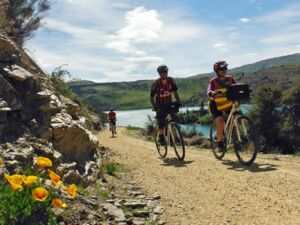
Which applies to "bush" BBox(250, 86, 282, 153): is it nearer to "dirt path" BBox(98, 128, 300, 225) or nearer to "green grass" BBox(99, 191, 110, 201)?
"dirt path" BBox(98, 128, 300, 225)

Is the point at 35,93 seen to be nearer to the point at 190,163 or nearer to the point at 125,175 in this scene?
the point at 125,175

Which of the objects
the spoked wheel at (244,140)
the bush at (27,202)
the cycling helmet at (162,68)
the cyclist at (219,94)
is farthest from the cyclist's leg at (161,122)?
the bush at (27,202)

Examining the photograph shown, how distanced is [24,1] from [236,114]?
62.9 feet

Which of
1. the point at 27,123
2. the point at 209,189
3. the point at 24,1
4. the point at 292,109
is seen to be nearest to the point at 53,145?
the point at 27,123

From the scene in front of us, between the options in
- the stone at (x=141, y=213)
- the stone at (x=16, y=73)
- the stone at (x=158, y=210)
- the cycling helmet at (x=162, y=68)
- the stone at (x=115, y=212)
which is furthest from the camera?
the cycling helmet at (x=162, y=68)

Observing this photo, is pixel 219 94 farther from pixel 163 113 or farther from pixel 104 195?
pixel 104 195

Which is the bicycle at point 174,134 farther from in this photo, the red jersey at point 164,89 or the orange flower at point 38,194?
the orange flower at point 38,194

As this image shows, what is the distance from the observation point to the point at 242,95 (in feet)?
32.1

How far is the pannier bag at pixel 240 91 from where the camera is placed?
977 cm

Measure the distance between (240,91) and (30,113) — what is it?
497 centimetres

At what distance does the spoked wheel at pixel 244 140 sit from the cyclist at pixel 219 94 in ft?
2.83

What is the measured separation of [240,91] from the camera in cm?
980

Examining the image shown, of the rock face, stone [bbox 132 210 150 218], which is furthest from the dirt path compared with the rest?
the rock face

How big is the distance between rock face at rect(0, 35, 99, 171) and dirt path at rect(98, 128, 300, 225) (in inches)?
74.3
